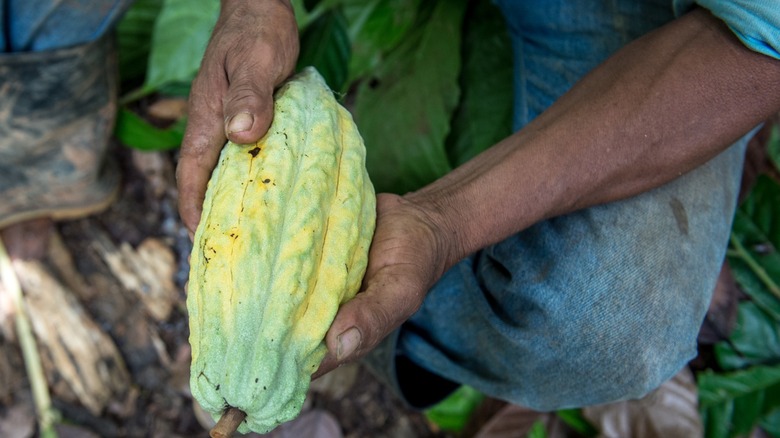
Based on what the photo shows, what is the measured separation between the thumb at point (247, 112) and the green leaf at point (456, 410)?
1195mm

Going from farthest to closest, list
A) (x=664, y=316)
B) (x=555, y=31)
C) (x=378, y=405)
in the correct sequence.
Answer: (x=378, y=405) < (x=555, y=31) < (x=664, y=316)

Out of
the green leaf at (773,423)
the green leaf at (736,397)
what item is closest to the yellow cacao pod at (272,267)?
the green leaf at (736,397)

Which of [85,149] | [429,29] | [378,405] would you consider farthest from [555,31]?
[85,149]

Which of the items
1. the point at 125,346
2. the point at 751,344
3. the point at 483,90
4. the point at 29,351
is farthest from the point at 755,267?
the point at 29,351

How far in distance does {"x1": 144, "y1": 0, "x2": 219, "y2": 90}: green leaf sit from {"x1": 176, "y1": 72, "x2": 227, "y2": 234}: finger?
81cm

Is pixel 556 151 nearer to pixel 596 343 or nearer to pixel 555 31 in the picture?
pixel 596 343

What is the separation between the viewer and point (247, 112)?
3.10ft

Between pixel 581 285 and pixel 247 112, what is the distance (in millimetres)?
702

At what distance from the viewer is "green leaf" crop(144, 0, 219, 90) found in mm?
1828

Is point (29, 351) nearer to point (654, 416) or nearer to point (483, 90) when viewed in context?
point (483, 90)

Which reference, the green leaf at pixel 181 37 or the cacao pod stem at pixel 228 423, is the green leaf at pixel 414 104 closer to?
the green leaf at pixel 181 37

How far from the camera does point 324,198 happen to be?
945mm

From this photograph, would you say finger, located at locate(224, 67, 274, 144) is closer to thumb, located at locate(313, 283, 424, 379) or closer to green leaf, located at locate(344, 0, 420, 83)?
thumb, located at locate(313, 283, 424, 379)

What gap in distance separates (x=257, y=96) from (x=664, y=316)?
2.80 feet
